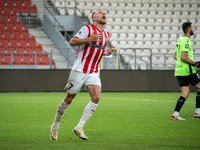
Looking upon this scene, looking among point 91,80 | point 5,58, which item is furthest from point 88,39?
point 5,58

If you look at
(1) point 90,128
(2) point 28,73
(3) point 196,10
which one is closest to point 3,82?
(2) point 28,73

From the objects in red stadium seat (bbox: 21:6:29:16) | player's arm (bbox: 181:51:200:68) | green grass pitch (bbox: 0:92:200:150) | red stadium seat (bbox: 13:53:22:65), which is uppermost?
red stadium seat (bbox: 21:6:29:16)

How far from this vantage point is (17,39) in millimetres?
20703

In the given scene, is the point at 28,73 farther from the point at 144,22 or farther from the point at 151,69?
the point at 144,22

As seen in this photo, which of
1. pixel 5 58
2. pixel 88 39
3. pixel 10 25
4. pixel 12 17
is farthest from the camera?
pixel 12 17

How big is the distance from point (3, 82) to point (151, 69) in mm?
8000

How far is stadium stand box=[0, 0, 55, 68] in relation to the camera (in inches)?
683

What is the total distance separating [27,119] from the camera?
7.21 meters

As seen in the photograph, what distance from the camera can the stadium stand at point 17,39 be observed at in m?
17.4

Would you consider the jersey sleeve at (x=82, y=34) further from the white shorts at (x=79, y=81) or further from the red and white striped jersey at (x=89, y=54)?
the white shorts at (x=79, y=81)

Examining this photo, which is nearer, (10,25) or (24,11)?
(10,25)

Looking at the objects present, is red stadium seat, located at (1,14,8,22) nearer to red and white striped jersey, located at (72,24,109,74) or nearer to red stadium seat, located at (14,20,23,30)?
red stadium seat, located at (14,20,23,30)

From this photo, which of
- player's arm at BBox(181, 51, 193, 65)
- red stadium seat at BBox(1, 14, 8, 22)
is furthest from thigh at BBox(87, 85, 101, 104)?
red stadium seat at BBox(1, 14, 8, 22)

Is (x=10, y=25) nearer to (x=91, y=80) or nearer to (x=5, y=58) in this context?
(x=5, y=58)
